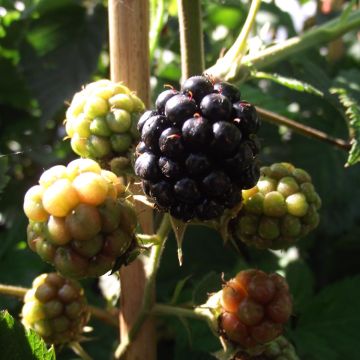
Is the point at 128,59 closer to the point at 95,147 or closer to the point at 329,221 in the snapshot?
the point at 95,147

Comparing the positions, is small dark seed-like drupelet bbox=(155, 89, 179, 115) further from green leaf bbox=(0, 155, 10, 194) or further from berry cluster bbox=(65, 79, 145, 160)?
green leaf bbox=(0, 155, 10, 194)

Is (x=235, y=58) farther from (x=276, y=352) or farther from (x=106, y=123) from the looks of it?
(x=276, y=352)

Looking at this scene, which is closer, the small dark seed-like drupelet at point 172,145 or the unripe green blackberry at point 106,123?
the small dark seed-like drupelet at point 172,145

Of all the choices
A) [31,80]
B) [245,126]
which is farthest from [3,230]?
[245,126]

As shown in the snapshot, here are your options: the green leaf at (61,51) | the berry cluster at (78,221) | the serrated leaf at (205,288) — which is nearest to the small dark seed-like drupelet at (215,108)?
the berry cluster at (78,221)

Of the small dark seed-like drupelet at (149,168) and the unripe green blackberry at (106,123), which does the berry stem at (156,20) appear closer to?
the unripe green blackberry at (106,123)

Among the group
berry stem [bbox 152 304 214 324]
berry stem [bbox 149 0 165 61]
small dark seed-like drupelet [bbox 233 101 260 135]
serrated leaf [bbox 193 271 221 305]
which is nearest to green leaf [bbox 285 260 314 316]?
serrated leaf [bbox 193 271 221 305]
